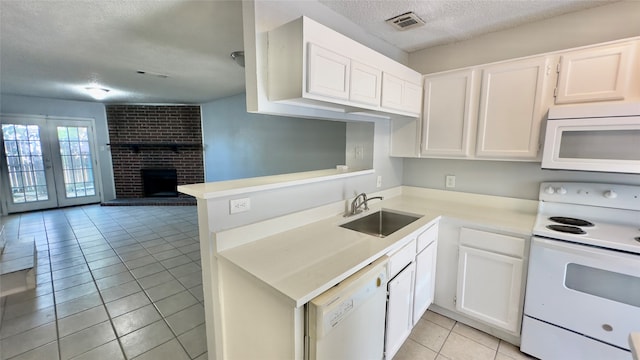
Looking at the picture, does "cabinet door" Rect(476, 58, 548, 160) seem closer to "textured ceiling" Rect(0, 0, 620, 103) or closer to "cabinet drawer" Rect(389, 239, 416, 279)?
"textured ceiling" Rect(0, 0, 620, 103)

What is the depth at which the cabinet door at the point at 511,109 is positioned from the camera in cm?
196

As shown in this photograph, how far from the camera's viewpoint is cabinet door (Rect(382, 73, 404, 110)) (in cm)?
193

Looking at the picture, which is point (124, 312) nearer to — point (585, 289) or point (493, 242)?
point (493, 242)

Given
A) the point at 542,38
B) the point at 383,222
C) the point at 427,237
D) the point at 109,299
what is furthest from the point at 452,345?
the point at 109,299

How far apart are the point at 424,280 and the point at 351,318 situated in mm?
1048

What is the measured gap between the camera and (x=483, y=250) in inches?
79.0

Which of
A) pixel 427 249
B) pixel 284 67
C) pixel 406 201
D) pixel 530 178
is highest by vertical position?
pixel 284 67

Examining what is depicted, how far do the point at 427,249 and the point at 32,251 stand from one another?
13.6ft

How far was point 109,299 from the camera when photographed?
2.55m

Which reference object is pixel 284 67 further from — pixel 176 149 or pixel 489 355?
pixel 176 149

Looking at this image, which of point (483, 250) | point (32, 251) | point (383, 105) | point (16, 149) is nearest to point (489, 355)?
point (483, 250)

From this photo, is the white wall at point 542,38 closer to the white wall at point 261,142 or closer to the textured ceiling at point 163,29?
the textured ceiling at point 163,29

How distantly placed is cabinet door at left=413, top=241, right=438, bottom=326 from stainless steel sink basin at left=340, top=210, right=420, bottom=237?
0.28 m

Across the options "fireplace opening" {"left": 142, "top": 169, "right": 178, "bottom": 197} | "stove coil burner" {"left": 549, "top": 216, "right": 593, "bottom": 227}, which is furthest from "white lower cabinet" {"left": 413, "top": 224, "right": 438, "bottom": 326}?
"fireplace opening" {"left": 142, "top": 169, "right": 178, "bottom": 197}
